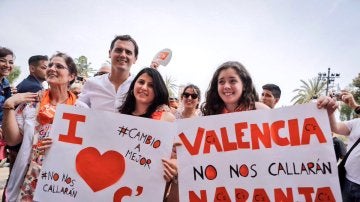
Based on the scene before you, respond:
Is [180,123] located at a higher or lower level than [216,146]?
higher

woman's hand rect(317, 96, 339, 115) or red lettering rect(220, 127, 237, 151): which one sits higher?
woman's hand rect(317, 96, 339, 115)

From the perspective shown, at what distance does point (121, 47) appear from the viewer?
3.26 meters

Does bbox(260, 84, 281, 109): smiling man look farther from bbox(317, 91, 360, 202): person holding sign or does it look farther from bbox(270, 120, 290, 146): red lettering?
bbox(270, 120, 290, 146): red lettering

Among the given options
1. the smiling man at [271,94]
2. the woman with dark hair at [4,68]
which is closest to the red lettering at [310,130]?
the smiling man at [271,94]

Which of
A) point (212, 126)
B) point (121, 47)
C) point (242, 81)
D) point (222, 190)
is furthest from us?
point (121, 47)

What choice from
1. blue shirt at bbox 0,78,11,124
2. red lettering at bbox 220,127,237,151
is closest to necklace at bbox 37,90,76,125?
red lettering at bbox 220,127,237,151

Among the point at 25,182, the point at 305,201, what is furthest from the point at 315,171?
the point at 25,182

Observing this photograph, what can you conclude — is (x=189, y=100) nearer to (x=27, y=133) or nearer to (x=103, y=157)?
(x=103, y=157)

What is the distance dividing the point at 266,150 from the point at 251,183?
0.27 metres

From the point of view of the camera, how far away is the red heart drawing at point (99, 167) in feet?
7.19

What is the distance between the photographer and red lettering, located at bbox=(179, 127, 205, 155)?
Answer: 2.25m

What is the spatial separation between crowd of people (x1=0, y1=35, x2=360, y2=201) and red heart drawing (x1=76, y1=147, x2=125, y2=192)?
0.98 feet

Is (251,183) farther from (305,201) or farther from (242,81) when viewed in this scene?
(242,81)

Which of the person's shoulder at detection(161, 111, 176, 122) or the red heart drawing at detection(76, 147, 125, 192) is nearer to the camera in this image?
the red heart drawing at detection(76, 147, 125, 192)
